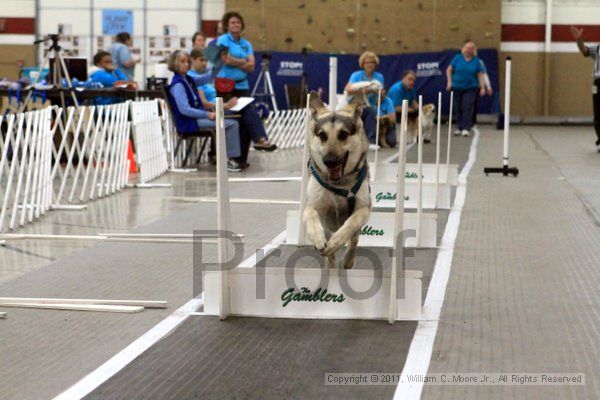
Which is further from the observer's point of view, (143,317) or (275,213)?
(275,213)

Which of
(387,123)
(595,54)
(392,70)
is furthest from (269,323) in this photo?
(392,70)

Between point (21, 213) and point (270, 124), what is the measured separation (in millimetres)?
9780

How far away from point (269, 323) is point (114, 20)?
22587 millimetres

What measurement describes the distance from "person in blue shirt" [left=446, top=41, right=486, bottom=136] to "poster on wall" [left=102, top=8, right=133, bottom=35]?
9.35 meters

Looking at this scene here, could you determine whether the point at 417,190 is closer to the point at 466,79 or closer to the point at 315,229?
the point at 315,229

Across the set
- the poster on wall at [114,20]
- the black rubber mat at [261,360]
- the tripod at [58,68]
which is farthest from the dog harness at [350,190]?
the poster on wall at [114,20]

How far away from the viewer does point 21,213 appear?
9156 millimetres

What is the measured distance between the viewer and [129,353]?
4773 millimetres

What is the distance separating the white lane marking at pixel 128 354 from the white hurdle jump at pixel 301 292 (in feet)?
0.67

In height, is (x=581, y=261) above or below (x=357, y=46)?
below

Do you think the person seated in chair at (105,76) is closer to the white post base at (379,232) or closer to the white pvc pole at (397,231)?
the white post base at (379,232)

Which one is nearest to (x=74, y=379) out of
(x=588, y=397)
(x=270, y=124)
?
(x=588, y=397)

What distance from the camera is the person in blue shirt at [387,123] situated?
1845 centimetres

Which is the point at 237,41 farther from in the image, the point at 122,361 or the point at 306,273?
the point at 122,361
